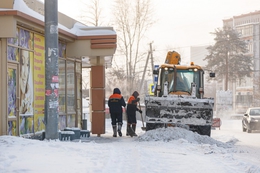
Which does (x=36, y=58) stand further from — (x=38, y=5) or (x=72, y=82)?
(x=72, y=82)

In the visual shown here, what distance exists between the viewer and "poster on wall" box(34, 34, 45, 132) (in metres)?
18.3

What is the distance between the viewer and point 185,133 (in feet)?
58.6

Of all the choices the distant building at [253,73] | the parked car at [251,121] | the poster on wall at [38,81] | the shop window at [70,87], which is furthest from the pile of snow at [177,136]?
the distant building at [253,73]

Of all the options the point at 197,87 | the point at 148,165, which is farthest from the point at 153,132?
the point at 148,165

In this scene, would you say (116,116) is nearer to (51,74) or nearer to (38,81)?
(38,81)

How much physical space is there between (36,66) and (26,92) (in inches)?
49.5

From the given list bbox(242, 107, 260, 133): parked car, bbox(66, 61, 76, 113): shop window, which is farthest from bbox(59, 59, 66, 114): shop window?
bbox(242, 107, 260, 133): parked car

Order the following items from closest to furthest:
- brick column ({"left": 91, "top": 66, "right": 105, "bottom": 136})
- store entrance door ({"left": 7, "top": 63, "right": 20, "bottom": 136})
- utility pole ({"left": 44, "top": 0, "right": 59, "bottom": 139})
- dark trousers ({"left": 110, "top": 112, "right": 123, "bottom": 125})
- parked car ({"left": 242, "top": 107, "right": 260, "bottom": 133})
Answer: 1. utility pole ({"left": 44, "top": 0, "right": 59, "bottom": 139})
2. store entrance door ({"left": 7, "top": 63, "right": 20, "bottom": 136})
3. dark trousers ({"left": 110, "top": 112, "right": 123, "bottom": 125})
4. brick column ({"left": 91, "top": 66, "right": 105, "bottom": 136})
5. parked car ({"left": 242, "top": 107, "right": 260, "bottom": 133})

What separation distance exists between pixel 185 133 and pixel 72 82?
6.39m

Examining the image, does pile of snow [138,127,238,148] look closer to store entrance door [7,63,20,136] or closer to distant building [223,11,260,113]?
store entrance door [7,63,20,136]

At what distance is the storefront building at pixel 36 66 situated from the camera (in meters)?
15.9

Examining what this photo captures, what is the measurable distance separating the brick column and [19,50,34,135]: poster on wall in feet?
15.8

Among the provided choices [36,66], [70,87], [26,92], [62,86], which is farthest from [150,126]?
[26,92]

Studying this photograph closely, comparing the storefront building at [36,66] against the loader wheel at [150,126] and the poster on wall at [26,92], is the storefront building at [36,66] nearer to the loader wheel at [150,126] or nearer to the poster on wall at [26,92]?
the poster on wall at [26,92]
